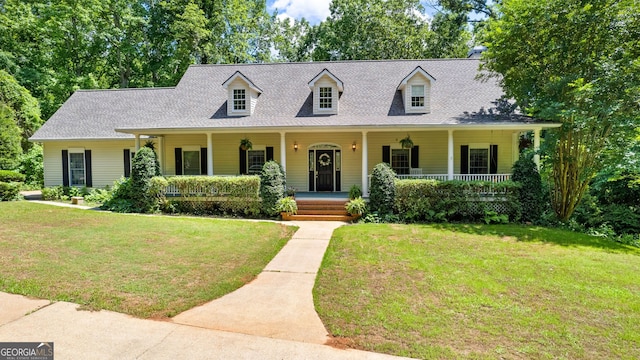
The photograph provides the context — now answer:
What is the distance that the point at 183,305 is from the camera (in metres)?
4.44

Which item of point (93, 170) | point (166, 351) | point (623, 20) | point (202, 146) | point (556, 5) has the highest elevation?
point (556, 5)

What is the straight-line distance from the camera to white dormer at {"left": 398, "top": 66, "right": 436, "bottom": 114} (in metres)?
13.2

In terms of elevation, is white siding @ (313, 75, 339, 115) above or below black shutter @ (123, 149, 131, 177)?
above

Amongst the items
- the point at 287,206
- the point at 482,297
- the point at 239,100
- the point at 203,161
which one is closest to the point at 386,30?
the point at 239,100

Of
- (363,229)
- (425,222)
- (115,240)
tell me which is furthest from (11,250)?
(425,222)

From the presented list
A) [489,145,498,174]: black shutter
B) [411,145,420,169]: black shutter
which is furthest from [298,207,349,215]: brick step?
[489,145,498,174]: black shutter

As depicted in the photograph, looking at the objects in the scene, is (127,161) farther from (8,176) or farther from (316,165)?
(316,165)

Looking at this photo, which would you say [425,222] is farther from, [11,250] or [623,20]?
[11,250]

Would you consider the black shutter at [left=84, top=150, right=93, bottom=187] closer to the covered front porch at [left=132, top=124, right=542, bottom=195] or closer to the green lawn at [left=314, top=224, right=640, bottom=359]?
the covered front porch at [left=132, top=124, right=542, bottom=195]

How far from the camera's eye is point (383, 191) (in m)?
10.7

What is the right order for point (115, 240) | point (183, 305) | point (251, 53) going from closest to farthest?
point (183, 305)
point (115, 240)
point (251, 53)

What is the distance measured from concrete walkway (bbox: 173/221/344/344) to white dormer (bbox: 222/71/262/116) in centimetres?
895

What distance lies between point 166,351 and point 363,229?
657 centimetres

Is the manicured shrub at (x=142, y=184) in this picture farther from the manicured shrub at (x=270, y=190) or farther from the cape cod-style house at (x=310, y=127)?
the manicured shrub at (x=270, y=190)
